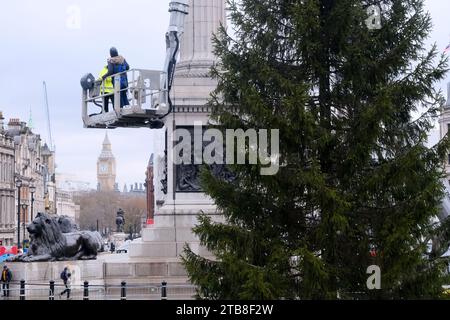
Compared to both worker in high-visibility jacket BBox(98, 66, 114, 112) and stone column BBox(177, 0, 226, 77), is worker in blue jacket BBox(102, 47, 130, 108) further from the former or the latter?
stone column BBox(177, 0, 226, 77)

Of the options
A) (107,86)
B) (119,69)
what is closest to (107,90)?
(107,86)

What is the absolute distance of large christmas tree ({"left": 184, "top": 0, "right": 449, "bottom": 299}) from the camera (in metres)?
14.6

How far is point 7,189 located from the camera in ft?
387

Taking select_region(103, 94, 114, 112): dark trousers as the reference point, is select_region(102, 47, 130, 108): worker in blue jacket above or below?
above

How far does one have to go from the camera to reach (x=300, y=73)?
1568cm

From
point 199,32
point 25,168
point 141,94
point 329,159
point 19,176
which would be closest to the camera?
point 329,159

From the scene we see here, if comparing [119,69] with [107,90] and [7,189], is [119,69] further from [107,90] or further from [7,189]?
[7,189]

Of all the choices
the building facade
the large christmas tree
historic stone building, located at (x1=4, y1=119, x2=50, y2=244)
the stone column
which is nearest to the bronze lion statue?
the stone column

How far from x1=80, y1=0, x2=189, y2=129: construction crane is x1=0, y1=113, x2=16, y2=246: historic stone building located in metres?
90.0

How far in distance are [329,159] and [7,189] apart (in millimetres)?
106851

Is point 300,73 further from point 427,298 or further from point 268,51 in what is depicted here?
point 427,298
